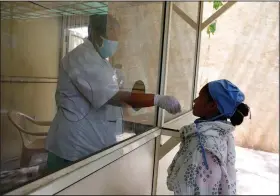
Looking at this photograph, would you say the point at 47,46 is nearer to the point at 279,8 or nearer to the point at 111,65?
the point at 111,65

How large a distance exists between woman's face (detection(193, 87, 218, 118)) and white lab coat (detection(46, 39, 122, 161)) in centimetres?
41

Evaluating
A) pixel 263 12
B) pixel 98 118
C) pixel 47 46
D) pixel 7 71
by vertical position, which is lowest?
pixel 98 118

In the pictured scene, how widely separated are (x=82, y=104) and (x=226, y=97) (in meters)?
0.63

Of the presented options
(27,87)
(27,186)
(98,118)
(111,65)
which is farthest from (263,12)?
(27,186)

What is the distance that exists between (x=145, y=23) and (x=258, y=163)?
2.50 m

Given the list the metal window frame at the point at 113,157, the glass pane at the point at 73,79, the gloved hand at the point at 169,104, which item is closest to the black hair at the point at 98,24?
the glass pane at the point at 73,79

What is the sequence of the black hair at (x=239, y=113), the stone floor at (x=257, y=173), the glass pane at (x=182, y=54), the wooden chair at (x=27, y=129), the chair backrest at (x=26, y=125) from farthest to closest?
1. the stone floor at (x=257, y=173)
2. the glass pane at (x=182, y=54)
3. the chair backrest at (x=26, y=125)
4. the wooden chair at (x=27, y=129)
5. the black hair at (x=239, y=113)

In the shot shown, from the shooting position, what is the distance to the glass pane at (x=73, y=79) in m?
1.11

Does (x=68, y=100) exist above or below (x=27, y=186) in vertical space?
above

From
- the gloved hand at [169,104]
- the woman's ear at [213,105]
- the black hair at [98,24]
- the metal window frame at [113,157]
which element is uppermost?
the black hair at [98,24]

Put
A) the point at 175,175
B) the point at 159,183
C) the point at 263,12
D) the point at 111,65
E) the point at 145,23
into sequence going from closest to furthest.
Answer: the point at 175,175, the point at 111,65, the point at 145,23, the point at 159,183, the point at 263,12

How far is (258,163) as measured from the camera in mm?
3125

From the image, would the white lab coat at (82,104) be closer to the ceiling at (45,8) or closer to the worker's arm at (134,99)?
the worker's arm at (134,99)

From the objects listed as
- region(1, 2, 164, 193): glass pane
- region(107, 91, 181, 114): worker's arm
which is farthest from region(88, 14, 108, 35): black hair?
region(107, 91, 181, 114): worker's arm
